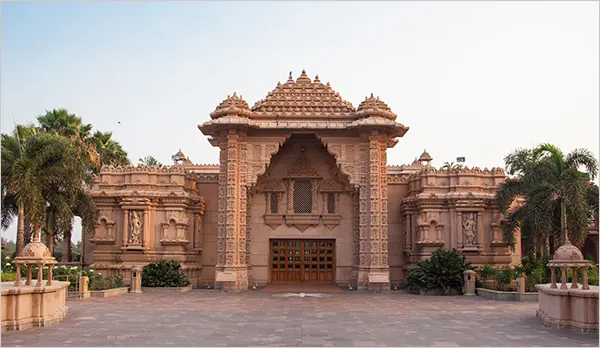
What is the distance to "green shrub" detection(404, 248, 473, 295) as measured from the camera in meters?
25.1

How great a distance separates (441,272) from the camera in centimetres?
2509

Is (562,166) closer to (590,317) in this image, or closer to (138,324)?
(590,317)

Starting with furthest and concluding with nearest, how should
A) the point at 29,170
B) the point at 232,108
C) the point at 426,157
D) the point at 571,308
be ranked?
the point at 426,157 < the point at 232,108 < the point at 29,170 < the point at 571,308

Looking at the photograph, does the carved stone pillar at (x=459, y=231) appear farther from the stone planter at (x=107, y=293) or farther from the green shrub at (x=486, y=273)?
the stone planter at (x=107, y=293)

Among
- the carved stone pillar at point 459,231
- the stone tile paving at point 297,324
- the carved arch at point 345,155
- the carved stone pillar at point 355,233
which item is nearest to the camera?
the stone tile paving at point 297,324

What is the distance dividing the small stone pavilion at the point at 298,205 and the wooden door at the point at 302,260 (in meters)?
0.05

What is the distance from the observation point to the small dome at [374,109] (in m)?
27.4

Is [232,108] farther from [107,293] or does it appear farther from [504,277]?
Result: [504,277]

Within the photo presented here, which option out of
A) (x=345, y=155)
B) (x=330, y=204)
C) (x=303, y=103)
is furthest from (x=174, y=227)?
(x=345, y=155)

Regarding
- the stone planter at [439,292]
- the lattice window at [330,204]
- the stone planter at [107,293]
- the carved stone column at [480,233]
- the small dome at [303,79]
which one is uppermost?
the small dome at [303,79]

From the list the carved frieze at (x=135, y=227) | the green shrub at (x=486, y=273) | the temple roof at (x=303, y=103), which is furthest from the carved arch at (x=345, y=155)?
the carved frieze at (x=135, y=227)

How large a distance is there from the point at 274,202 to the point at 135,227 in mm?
6327

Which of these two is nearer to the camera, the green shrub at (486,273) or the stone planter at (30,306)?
the stone planter at (30,306)

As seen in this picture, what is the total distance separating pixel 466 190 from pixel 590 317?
577 inches
